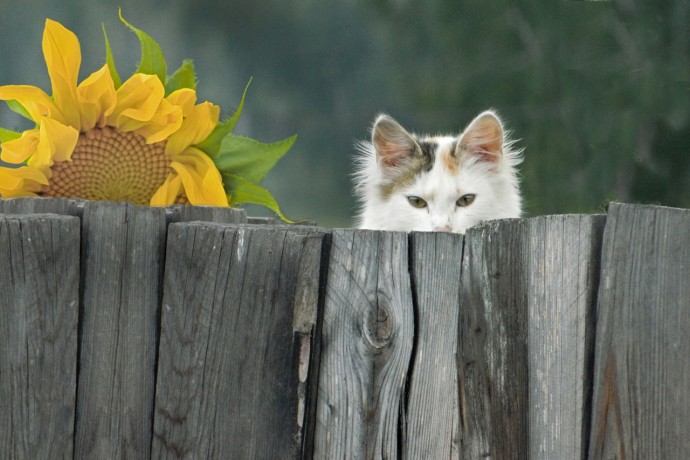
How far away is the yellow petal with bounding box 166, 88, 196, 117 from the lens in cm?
218

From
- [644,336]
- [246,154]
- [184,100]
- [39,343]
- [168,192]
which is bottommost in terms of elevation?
[39,343]

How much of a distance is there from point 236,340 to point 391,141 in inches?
57.0

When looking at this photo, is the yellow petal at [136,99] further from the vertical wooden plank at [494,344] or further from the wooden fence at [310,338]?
the vertical wooden plank at [494,344]

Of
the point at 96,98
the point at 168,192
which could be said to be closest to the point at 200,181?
the point at 168,192

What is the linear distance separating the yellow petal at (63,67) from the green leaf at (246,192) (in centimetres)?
38

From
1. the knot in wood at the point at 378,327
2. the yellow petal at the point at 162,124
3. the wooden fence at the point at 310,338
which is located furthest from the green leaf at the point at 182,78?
the knot in wood at the point at 378,327

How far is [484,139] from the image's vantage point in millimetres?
3033

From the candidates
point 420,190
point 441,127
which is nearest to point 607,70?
point 441,127

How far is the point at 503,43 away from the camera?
7.42 meters

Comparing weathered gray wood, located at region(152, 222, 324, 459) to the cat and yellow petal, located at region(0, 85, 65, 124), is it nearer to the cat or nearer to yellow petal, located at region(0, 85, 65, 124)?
yellow petal, located at region(0, 85, 65, 124)

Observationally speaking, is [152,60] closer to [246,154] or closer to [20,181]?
[246,154]

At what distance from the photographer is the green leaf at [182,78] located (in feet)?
7.48

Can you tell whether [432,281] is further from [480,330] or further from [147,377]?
[147,377]

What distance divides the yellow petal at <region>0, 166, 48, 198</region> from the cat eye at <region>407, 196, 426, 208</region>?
51.0 inches
